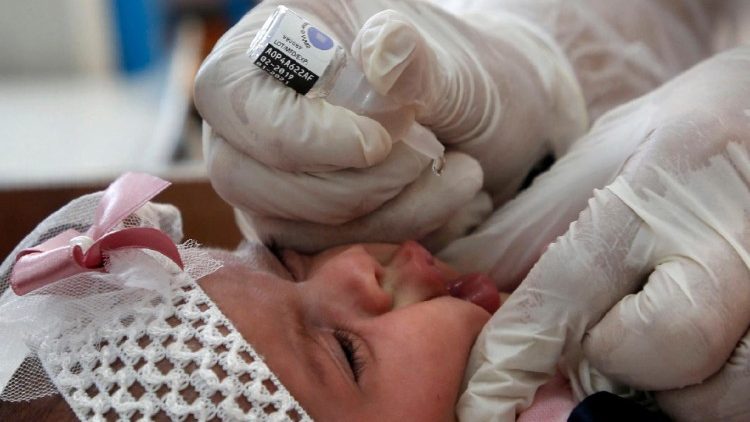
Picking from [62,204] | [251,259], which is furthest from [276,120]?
[62,204]

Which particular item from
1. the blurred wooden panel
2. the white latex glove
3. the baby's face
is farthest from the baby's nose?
the blurred wooden panel

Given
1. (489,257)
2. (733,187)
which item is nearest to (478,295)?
(489,257)

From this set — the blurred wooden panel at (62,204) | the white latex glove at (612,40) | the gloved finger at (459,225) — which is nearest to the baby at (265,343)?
the gloved finger at (459,225)

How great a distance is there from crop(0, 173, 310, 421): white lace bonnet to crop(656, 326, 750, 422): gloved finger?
357mm

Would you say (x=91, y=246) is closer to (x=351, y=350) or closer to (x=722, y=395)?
(x=351, y=350)

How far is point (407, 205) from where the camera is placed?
2.99ft

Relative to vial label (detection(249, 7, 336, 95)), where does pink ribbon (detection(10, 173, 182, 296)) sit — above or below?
below

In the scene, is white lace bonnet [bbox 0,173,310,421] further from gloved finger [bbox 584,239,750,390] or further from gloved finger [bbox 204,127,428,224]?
gloved finger [bbox 584,239,750,390]

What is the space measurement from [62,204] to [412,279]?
2.96 feet

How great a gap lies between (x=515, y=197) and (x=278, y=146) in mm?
351

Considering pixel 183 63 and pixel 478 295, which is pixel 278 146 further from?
pixel 183 63

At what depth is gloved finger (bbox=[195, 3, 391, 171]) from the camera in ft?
2.57

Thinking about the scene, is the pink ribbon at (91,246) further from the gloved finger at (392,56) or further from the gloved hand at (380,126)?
the gloved finger at (392,56)

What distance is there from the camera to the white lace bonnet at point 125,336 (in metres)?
0.70
